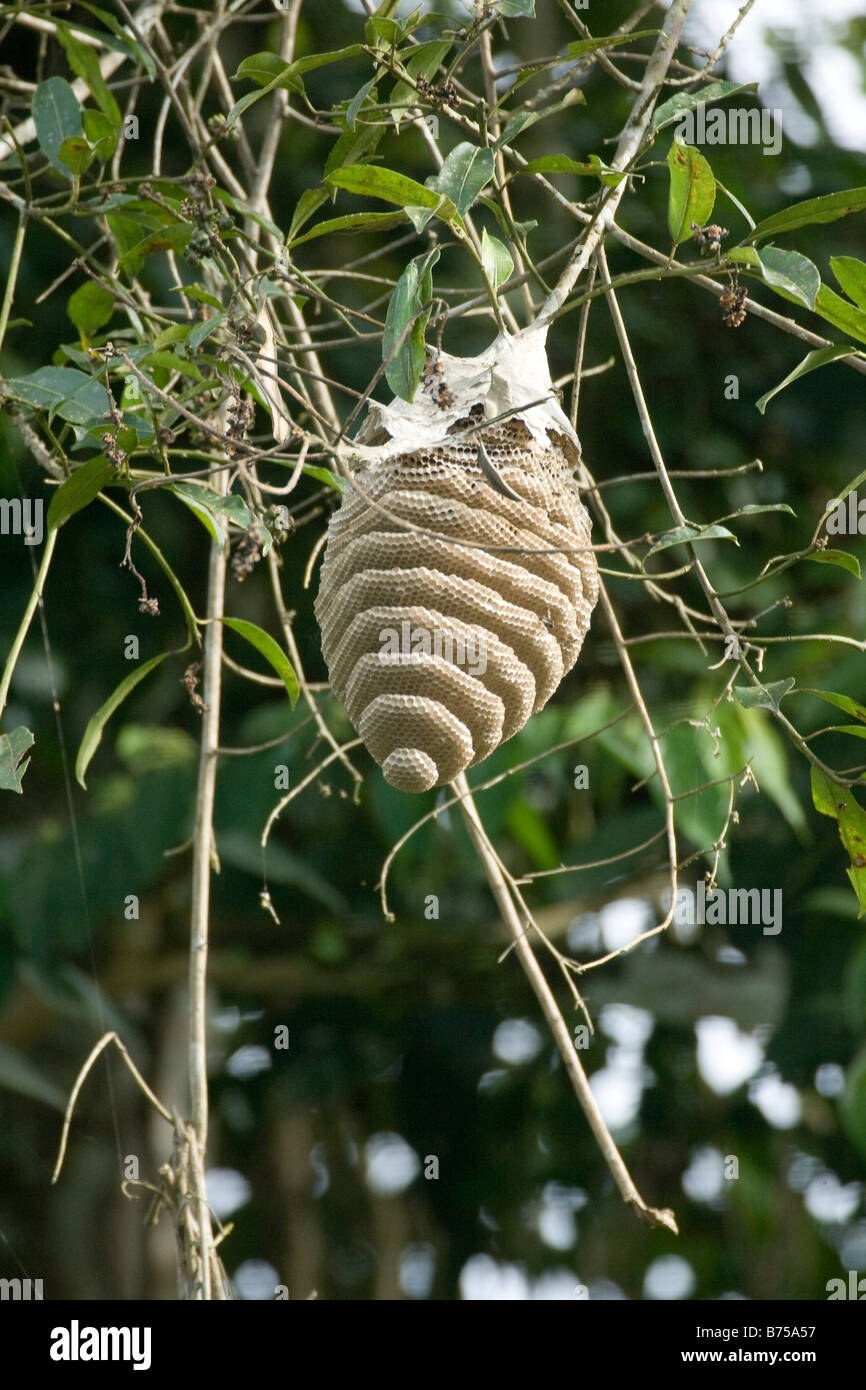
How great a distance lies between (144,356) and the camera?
757 millimetres

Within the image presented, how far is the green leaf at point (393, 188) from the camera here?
0.64m

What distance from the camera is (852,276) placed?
71 centimetres

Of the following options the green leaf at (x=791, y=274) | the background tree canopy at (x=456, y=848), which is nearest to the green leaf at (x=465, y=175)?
the green leaf at (x=791, y=274)

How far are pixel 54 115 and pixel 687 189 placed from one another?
1.39ft

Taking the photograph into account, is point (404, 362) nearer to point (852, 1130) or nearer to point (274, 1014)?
point (852, 1130)

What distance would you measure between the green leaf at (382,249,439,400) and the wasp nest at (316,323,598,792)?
0.03 m

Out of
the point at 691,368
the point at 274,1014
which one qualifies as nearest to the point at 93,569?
the point at 274,1014

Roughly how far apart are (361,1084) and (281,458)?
1810 mm

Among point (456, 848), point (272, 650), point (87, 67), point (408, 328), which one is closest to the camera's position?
point (408, 328)

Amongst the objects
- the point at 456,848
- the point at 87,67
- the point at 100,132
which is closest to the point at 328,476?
the point at 100,132

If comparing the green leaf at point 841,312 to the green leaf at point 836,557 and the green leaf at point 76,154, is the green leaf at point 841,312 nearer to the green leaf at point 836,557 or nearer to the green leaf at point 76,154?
the green leaf at point 836,557

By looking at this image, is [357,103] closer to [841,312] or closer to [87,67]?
[841,312]

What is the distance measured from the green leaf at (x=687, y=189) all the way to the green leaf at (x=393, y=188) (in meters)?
0.11

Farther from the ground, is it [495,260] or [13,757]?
[495,260]
